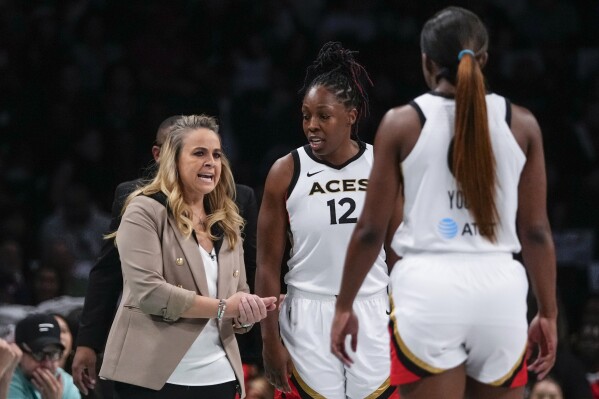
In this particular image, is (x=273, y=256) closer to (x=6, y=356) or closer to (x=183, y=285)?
(x=183, y=285)

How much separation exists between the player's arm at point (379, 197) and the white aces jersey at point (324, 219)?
37.4 inches

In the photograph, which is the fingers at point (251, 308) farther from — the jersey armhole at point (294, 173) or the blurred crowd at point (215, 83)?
the blurred crowd at point (215, 83)

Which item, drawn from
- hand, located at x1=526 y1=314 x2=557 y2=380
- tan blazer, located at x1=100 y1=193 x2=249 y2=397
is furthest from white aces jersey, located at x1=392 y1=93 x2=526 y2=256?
tan blazer, located at x1=100 y1=193 x2=249 y2=397

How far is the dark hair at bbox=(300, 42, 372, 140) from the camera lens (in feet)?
13.9

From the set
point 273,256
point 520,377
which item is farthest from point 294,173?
point 520,377

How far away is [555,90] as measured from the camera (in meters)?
8.90

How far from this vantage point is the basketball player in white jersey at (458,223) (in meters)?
3.03

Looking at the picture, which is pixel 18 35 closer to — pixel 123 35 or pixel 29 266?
pixel 123 35

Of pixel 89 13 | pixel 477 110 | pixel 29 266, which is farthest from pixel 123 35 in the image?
pixel 477 110

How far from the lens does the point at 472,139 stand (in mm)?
3012

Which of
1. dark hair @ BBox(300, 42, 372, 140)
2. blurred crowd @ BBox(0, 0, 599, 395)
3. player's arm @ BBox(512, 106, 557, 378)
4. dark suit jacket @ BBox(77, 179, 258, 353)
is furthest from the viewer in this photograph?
blurred crowd @ BBox(0, 0, 599, 395)

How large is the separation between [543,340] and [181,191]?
150 cm

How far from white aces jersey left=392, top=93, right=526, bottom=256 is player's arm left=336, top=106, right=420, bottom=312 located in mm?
34

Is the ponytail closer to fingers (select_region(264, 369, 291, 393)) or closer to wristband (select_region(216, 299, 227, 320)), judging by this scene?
wristband (select_region(216, 299, 227, 320))
